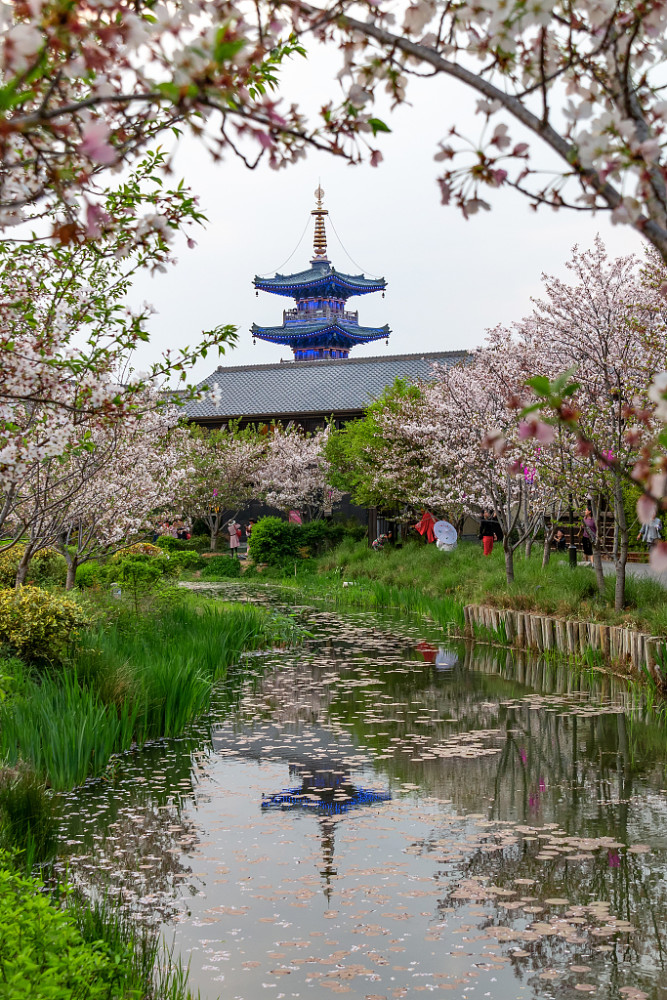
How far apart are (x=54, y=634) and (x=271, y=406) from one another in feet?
122

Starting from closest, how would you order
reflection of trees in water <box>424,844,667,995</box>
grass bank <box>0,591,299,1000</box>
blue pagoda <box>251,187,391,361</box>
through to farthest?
grass bank <box>0,591,299,1000</box>, reflection of trees in water <box>424,844,667,995</box>, blue pagoda <box>251,187,391,361</box>

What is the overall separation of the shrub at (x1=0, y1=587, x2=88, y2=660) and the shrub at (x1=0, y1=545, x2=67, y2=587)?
6.43m

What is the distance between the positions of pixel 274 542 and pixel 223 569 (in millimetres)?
1907

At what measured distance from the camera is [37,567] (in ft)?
61.2

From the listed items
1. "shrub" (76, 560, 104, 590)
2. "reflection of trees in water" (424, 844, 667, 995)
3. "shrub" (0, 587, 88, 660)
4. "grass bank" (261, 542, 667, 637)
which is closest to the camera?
"reflection of trees in water" (424, 844, 667, 995)

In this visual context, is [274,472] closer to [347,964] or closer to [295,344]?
[295,344]

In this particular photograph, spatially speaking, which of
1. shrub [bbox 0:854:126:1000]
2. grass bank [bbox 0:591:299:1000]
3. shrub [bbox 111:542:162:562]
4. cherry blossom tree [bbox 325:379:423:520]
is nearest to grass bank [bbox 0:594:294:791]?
grass bank [bbox 0:591:299:1000]

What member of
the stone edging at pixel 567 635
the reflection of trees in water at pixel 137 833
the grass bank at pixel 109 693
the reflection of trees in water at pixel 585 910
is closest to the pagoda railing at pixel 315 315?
the stone edging at pixel 567 635

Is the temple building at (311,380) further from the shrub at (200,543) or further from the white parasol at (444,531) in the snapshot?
the white parasol at (444,531)

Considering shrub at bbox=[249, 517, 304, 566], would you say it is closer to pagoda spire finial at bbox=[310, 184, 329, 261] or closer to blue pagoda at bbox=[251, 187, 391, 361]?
blue pagoda at bbox=[251, 187, 391, 361]

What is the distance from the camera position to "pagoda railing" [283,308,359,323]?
64113 millimetres

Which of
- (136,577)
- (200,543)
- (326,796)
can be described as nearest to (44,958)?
(326,796)

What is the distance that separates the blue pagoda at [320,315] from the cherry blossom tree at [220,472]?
894 inches

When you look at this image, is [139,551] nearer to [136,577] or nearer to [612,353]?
[136,577]
